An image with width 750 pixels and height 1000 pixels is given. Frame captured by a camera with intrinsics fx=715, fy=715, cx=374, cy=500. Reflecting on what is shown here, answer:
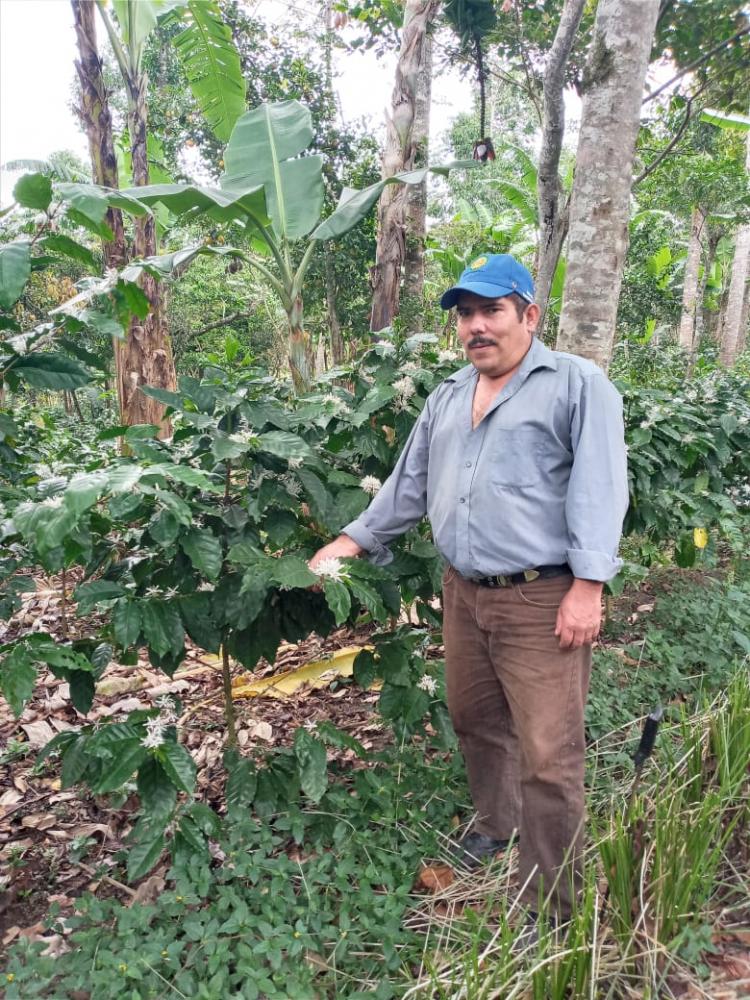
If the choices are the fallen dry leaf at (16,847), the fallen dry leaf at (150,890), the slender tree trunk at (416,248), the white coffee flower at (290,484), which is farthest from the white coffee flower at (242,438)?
the slender tree trunk at (416,248)

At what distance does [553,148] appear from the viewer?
456 cm

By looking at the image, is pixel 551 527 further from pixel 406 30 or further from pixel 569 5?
pixel 406 30

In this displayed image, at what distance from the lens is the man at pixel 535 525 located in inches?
76.0

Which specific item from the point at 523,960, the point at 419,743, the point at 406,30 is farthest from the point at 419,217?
the point at 523,960

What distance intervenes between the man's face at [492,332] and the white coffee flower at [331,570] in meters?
0.73

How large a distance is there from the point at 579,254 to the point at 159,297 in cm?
389

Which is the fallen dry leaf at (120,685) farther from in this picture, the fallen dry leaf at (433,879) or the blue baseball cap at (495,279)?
the blue baseball cap at (495,279)

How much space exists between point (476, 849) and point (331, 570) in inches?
47.3

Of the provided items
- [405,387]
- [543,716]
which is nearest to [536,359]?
[405,387]

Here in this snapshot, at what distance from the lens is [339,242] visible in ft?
27.9

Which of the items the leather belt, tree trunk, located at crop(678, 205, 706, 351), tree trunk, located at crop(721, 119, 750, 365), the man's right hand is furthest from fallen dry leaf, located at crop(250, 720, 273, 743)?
tree trunk, located at crop(721, 119, 750, 365)

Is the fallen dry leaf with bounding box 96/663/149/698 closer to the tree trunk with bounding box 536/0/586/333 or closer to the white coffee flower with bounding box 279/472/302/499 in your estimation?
the white coffee flower with bounding box 279/472/302/499

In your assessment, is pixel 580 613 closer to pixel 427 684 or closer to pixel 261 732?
pixel 427 684

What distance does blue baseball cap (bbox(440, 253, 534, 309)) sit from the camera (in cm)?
202
